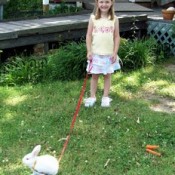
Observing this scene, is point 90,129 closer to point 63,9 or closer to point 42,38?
point 42,38

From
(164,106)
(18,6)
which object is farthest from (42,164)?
(18,6)

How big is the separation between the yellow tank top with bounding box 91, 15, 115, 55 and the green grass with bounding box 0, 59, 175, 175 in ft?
2.36

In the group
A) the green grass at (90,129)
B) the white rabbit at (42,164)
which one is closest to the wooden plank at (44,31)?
the green grass at (90,129)

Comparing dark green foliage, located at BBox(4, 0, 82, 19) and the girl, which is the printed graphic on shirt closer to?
the girl

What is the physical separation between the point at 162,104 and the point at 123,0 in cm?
648

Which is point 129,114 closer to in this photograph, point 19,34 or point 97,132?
point 97,132

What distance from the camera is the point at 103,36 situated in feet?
16.0

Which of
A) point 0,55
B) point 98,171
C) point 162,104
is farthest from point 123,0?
point 98,171

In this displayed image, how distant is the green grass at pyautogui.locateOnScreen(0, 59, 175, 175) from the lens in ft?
12.5

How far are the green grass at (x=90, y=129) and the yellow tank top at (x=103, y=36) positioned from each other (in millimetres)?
719

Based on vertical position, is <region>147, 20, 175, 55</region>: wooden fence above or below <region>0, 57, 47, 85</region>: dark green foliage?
above

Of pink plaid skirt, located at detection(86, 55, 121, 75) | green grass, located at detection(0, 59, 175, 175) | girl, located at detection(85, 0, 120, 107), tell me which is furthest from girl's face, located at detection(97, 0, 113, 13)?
green grass, located at detection(0, 59, 175, 175)

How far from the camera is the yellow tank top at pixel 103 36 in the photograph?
486 cm

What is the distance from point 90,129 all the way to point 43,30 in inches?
125
